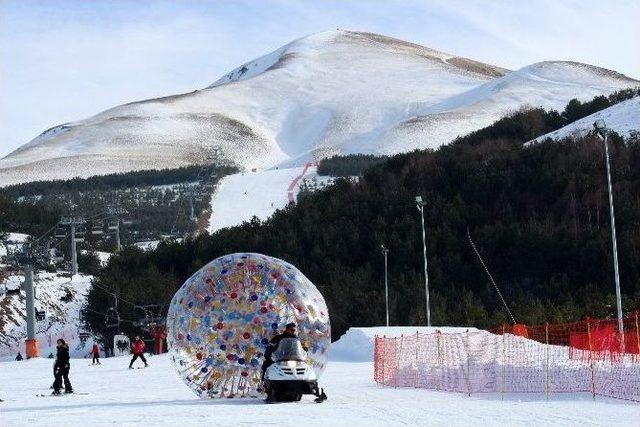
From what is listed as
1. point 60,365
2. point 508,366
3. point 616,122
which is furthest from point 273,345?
point 616,122

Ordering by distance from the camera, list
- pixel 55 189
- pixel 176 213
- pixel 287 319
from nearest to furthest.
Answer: pixel 287 319 → pixel 176 213 → pixel 55 189

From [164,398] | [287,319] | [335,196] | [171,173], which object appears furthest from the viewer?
[171,173]

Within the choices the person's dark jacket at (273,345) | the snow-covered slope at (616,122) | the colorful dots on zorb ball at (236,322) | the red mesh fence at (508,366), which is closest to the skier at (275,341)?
the person's dark jacket at (273,345)

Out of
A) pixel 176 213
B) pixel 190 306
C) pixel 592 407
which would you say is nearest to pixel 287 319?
pixel 190 306

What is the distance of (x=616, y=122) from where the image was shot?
8444cm

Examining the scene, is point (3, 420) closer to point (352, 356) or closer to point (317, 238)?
point (352, 356)

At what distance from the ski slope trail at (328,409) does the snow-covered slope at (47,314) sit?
47779mm

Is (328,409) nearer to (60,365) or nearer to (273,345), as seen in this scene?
(273,345)

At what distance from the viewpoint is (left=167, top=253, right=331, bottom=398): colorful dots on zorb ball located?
20625mm

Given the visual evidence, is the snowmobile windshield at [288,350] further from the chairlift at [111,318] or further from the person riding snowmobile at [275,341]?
the chairlift at [111,318]

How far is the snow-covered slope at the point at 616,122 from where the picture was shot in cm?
8175

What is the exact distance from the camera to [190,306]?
68.8ft

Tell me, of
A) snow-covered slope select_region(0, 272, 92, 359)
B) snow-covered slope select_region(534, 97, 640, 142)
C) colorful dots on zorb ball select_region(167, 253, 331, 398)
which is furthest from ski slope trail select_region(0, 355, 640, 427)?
snow-covered slope select_region(534, 97, 640, 142)

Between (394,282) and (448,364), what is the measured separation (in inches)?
1561
